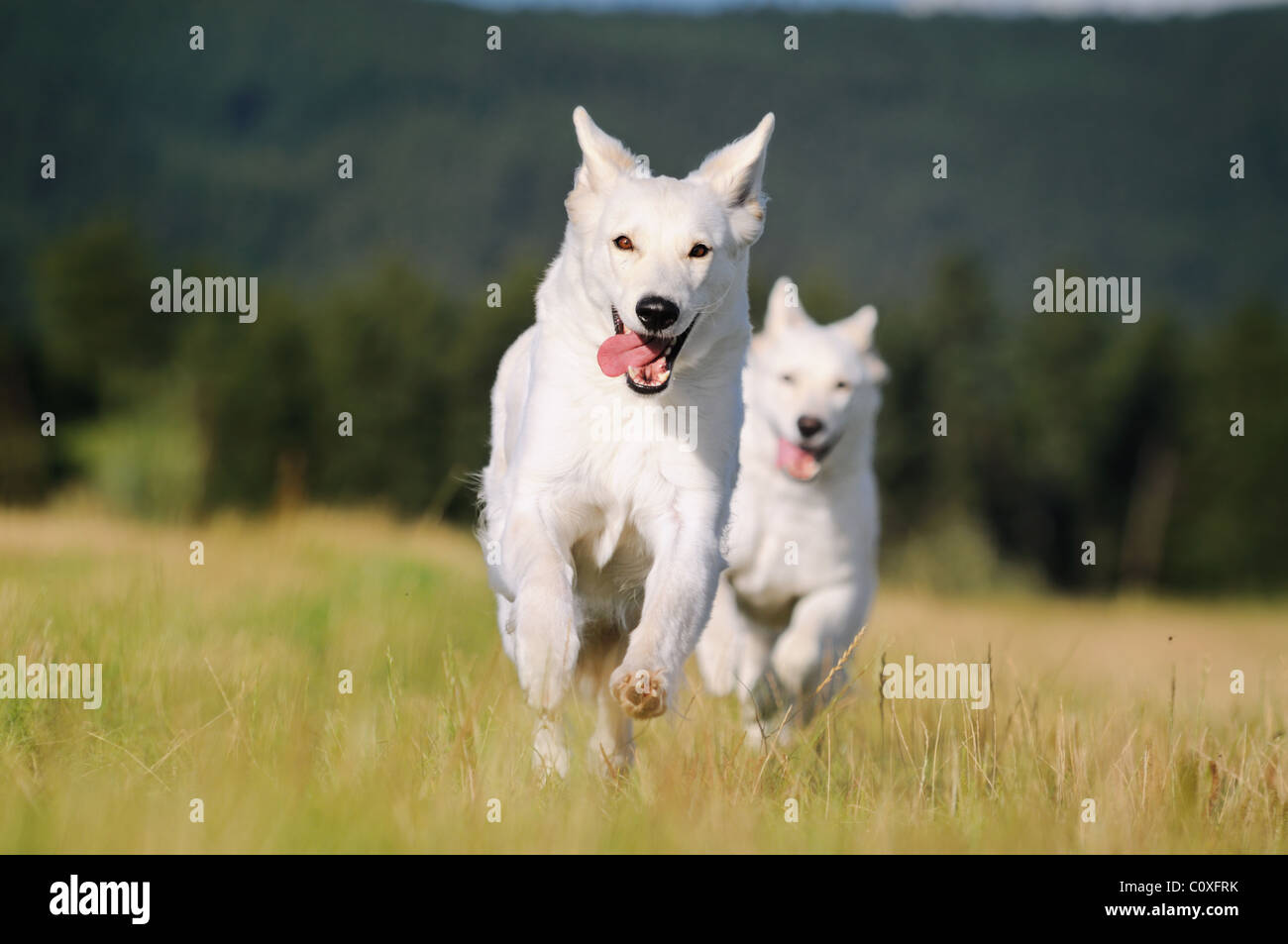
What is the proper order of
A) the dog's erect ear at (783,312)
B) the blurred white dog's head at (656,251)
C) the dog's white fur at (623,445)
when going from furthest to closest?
the dog's erect ear at (783,312), the blurred white dog's head at (656,251), the dog's white fur at (623,445)

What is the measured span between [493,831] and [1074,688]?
3640mm

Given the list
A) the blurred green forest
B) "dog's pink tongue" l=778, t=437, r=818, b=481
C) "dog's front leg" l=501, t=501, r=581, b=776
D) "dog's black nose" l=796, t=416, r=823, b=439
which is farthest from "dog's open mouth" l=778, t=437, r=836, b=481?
"dog's front leg" l=501, t=501, r=581, b=776

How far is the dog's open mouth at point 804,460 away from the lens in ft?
27.5

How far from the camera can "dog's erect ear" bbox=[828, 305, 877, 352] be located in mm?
8781

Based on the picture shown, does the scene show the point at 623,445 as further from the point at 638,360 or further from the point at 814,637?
the point at 814,637

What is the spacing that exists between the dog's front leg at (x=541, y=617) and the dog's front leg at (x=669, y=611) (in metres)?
0.22

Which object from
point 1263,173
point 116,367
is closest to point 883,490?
point 116,367

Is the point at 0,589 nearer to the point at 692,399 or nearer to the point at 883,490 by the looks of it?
the point at 692,399

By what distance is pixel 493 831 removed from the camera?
382 centimetres

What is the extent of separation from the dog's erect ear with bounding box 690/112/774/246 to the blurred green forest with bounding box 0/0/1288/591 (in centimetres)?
363

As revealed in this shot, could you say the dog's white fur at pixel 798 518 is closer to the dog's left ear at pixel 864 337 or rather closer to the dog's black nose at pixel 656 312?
the dog's left ear at pixel 864 337

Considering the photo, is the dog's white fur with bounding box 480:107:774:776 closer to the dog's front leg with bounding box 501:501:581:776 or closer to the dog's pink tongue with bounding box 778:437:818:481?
the dog's front leg with bounding box 501:501:581:776

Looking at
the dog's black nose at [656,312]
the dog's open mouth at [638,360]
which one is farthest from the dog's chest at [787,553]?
the dog's black nose at [656,312]

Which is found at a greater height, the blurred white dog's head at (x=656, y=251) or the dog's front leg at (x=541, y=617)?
the blurred white dog's head at (x=656, y=251)
